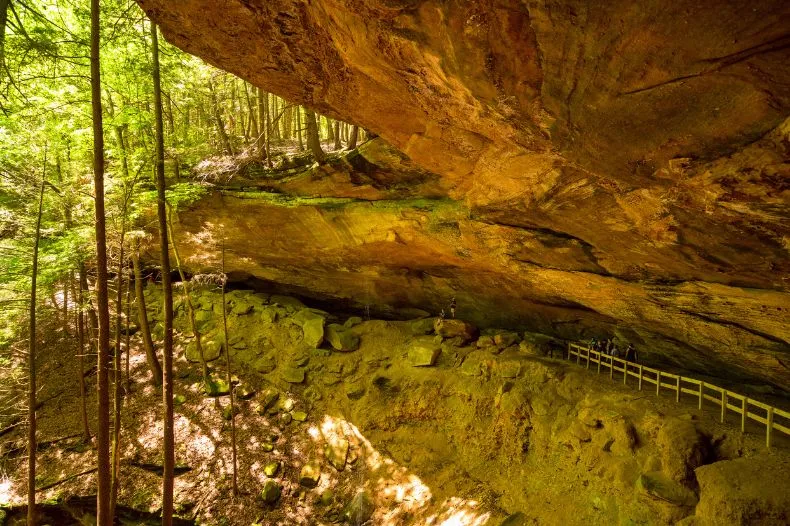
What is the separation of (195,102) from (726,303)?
1846 cm

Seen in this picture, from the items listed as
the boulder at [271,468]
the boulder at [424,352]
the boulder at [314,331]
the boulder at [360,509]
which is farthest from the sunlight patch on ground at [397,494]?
the boulder at [314,331]

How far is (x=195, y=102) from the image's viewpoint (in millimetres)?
16250

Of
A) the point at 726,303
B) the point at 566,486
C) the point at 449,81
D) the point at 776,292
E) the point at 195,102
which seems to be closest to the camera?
the point at 449,81

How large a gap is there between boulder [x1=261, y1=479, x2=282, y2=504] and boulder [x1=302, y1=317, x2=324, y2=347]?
5188mm

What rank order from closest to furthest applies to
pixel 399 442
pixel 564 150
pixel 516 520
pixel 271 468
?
pixel 564 150 → pixel 516 520 → pixel 271 468 → pixel 399 442

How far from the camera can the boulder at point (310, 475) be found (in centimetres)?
1141

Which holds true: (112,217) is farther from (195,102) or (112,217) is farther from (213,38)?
(195,102)

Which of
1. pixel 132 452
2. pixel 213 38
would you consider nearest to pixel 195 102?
pixel 213 38

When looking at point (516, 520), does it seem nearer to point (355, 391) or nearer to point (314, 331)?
point (355, 391)

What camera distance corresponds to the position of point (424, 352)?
13.4m

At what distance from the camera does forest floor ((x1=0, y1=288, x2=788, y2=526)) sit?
8242mm

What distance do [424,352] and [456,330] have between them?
150 centimetres

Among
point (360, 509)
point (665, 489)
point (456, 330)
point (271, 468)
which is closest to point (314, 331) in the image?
point (271, 468)

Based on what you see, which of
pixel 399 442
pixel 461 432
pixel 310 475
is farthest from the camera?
pixel 399 442
